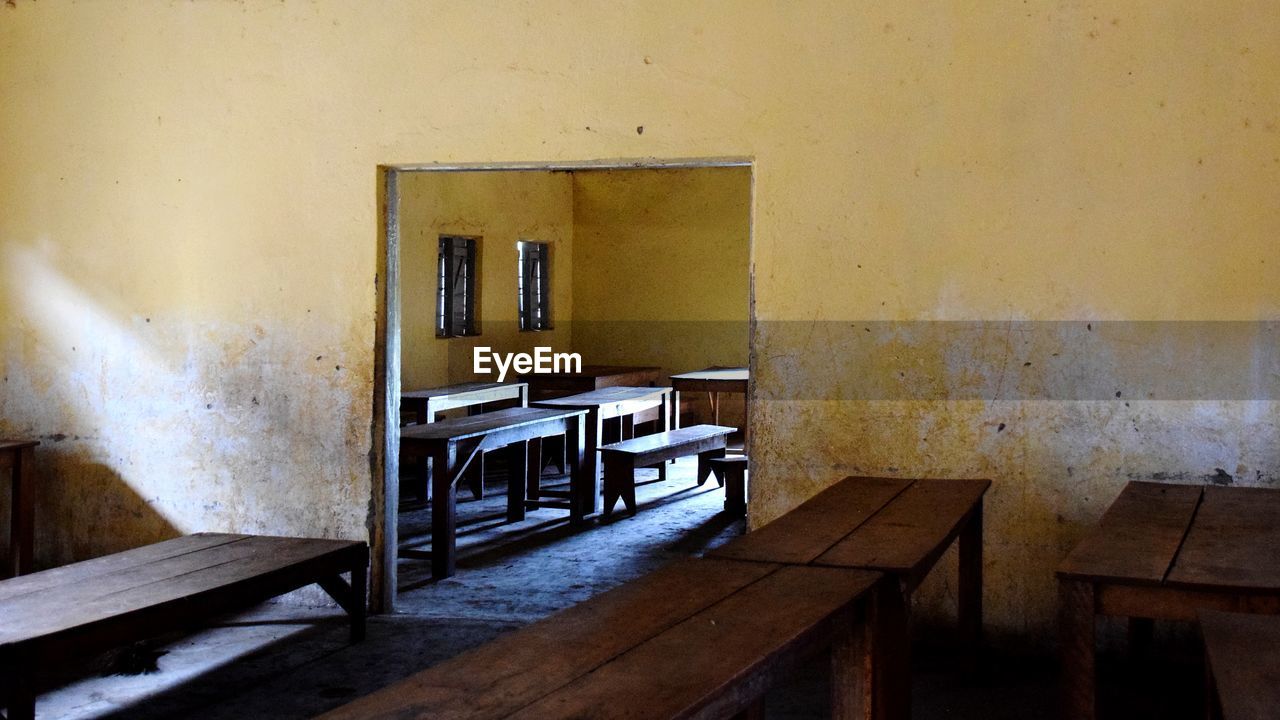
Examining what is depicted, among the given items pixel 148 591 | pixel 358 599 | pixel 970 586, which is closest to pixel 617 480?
pixel 358 599

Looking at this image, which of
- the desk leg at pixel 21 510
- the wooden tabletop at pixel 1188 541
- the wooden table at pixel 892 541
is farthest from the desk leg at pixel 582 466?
the wooden tabletop at pixel 1188 541

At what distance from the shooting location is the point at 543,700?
75.2 inches

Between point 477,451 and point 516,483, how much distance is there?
4.36 ft

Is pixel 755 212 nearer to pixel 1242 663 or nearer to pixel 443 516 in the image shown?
pixel 443 516

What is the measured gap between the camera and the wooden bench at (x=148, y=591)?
10.2ft

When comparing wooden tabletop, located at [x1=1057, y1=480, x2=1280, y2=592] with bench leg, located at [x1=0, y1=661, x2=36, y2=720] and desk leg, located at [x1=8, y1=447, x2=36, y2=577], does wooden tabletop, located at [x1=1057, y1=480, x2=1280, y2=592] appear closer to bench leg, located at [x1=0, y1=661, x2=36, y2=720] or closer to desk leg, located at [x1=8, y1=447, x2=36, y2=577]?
bench leg, located at [x1=0, y1=661, x2=36, y2=720]

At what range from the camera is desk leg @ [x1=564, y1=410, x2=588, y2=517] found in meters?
7.34

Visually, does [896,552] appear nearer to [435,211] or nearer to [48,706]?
[48,706]

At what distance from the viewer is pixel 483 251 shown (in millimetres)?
10992

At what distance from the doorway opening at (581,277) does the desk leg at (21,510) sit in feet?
15.3

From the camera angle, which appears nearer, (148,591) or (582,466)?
(148,591)

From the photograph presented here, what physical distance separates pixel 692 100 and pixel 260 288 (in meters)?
2.04

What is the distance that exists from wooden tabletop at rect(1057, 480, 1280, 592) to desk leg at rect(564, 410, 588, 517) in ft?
12.6

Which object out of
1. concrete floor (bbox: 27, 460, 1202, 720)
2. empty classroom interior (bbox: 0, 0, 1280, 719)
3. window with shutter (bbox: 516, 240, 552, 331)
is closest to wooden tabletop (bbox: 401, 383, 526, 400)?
concrete floor (bbox: 27, 460, 1202, 720)
